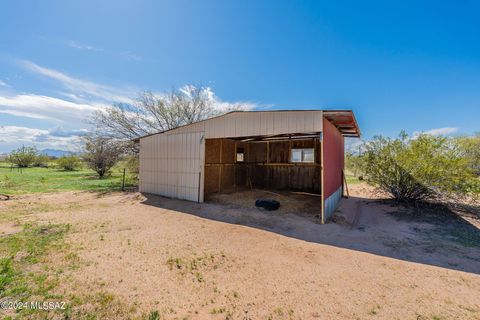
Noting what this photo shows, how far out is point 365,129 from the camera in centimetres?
973

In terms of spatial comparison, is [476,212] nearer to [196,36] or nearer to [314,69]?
[314,69]

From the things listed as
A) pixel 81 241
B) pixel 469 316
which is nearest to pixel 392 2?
pixel 469 316

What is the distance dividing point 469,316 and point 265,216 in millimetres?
4465

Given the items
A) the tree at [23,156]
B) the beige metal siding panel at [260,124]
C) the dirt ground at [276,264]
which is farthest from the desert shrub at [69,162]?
the beige metal siding panel at [260,124]

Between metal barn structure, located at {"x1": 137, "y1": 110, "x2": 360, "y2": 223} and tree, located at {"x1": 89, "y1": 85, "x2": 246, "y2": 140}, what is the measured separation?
→ 416 cm

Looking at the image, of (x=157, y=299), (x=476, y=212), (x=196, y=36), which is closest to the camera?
(x=157, y=299)

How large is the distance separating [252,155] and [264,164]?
93 cm

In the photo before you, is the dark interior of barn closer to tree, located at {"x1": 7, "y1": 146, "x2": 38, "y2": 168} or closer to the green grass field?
the green grass field

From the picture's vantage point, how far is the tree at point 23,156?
2520 cm

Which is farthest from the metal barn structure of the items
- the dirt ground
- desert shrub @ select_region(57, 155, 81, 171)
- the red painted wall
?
desert shrub @ select_region(57, 155, 81, 171)

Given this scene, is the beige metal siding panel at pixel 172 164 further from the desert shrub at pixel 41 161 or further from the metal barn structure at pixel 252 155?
the desert shrub at pixel 41 161

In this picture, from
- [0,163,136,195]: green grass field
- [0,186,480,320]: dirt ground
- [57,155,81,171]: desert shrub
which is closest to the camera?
[0,186,480,320]: dirt ground

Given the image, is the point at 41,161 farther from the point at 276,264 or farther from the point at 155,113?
the point at 276,264

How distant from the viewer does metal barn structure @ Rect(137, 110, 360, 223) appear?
252 inches
